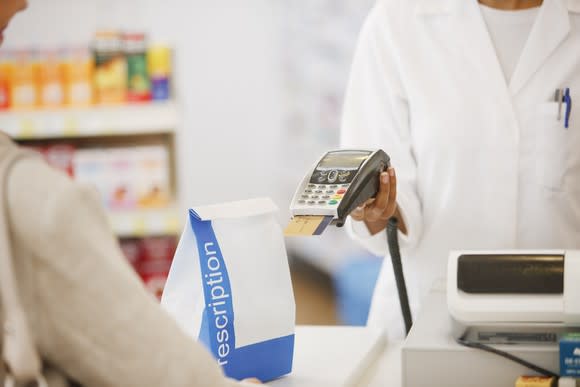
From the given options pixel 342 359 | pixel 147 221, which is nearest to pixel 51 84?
pixel 147 221

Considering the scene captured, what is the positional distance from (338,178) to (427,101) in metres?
0.65

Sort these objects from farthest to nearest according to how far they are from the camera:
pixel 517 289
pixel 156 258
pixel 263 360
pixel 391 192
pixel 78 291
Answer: pixel 156 258 → pixel 391 192 → pixel 263 360 → pixel 517 289 → pixel 78 291

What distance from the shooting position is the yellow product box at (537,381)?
124 centimetres

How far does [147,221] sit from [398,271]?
2333mm

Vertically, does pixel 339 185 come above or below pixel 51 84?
above

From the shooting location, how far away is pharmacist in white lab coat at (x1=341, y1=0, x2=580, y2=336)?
2.07 metres

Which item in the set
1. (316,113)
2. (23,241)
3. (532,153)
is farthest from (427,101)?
(316,113)

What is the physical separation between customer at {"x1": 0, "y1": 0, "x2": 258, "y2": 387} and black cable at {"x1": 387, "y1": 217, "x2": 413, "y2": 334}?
1.01m

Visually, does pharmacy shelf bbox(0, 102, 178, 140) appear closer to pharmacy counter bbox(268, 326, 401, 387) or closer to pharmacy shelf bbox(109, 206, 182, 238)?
pharmacy shelf bbox(109, 206, 182, 238)

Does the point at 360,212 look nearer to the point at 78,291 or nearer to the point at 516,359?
the point at 516,359

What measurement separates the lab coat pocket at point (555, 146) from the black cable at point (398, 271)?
15.3 inches

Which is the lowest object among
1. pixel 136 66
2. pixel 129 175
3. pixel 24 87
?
pixel 129 175

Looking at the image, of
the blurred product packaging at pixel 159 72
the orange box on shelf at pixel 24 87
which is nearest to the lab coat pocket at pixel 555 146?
the blurred product packaging at pixel 159 72

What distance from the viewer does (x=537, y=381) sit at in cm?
125
